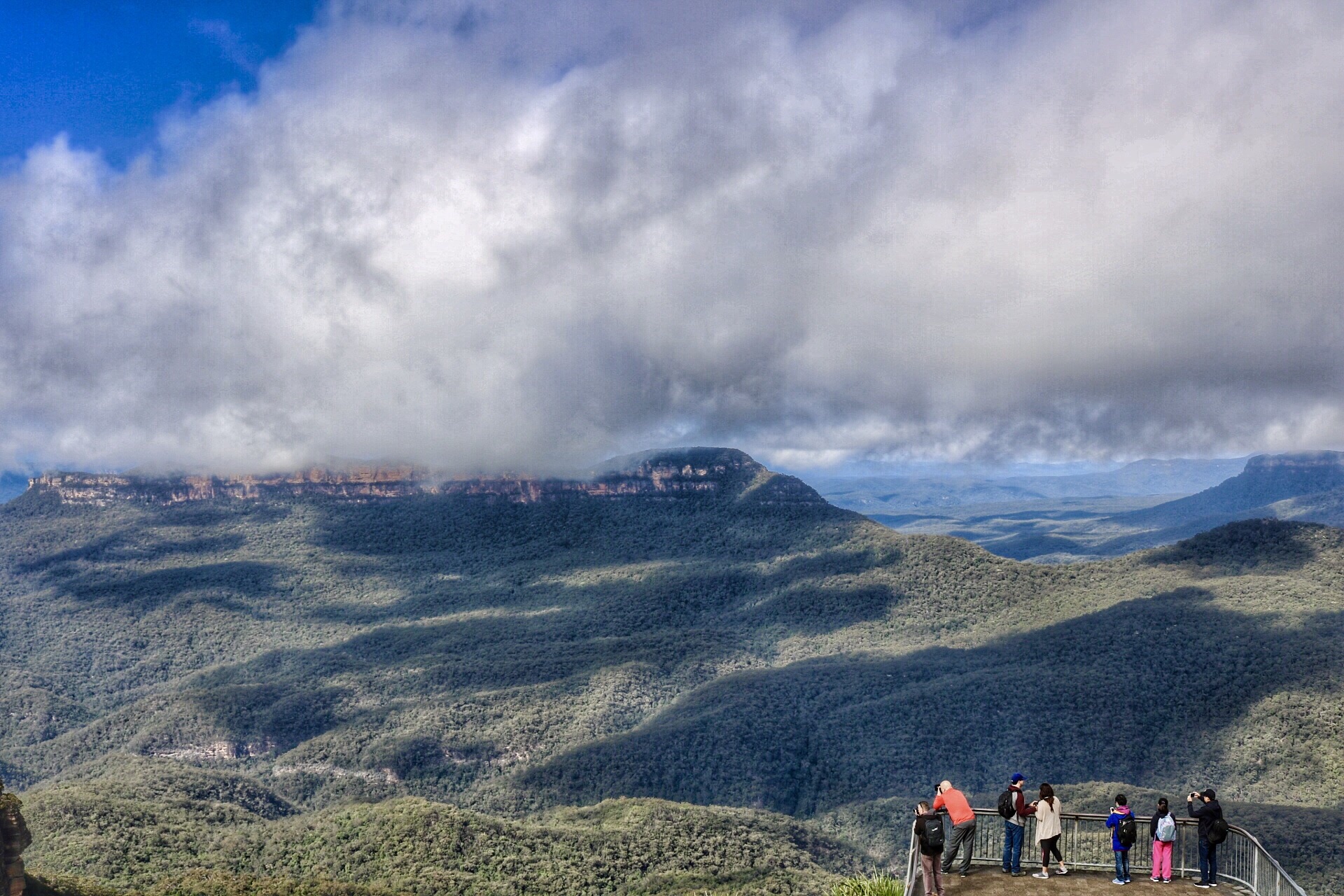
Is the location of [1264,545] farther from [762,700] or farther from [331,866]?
[331,866]

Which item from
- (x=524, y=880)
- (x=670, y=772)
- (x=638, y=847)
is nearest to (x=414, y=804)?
(x=524, y=880)

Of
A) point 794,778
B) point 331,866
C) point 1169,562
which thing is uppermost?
point 1169,562

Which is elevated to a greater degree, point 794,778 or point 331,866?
point 331,866

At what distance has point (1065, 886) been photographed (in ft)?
95.8

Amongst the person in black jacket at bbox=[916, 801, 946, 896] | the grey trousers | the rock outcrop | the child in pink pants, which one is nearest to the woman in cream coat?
the grey trousers

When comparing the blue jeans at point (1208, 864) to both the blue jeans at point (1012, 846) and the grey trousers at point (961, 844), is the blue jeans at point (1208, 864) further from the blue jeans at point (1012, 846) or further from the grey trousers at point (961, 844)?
the grey trousers at point (961, 844)

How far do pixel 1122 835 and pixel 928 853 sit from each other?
302 inches

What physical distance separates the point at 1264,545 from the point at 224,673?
190m

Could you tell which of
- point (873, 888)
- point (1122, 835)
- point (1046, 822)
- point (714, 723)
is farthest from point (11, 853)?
point (714, 723)

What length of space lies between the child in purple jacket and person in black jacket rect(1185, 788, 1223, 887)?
250cm

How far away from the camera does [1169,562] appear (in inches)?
5605

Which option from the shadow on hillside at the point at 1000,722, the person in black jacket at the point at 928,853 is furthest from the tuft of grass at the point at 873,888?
the shadow on hillside at the point at 1000,722

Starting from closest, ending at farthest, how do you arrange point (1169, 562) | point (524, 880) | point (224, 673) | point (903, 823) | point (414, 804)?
point (524, 880), point (414, 804), point (903, 823), point (1169, 562), point (224, 673)

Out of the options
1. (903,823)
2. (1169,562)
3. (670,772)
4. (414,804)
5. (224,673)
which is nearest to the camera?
(414,804)
